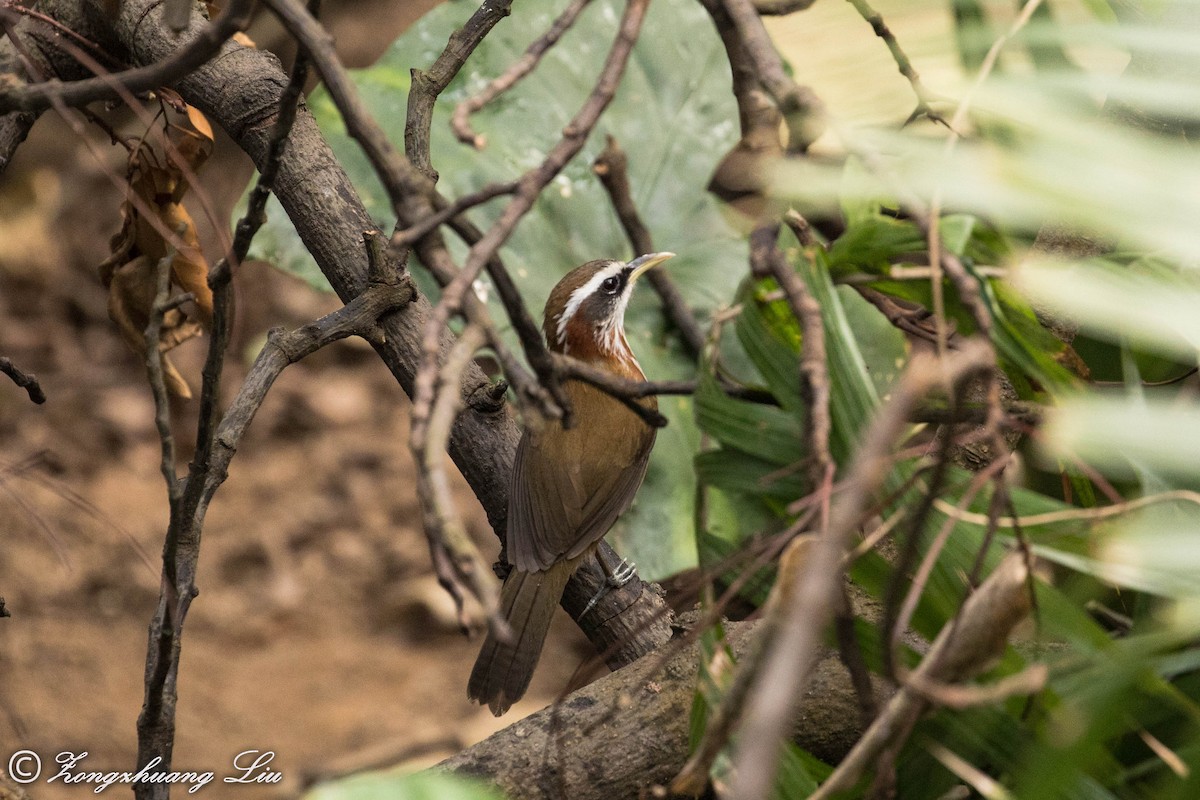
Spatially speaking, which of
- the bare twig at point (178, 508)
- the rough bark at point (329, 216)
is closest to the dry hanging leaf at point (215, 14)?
the rough bark at point (329, 216)

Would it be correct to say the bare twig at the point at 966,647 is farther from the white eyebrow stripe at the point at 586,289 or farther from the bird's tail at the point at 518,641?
the white eyebrow stripe at the point at 586,289

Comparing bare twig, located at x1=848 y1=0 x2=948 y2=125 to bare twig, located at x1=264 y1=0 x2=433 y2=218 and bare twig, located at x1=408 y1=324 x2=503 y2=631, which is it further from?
bare twig, located at x1=408 y1=324 x2=503 y2=631

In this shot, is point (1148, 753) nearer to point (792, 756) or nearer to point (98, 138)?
point (792, 756)

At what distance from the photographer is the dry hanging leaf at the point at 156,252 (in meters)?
2.37

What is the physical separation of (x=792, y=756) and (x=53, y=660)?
475 cm

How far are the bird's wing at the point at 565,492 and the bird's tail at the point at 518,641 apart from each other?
5 centimetres

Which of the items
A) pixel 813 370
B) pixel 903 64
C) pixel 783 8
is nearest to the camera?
pixel 813 370

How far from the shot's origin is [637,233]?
12.7 ft

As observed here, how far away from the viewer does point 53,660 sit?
5.10 metres

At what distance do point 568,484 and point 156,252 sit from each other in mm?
1117

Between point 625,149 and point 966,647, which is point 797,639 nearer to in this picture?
point 966,647

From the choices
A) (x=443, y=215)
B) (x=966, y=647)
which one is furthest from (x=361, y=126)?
(x=966, y=647)
